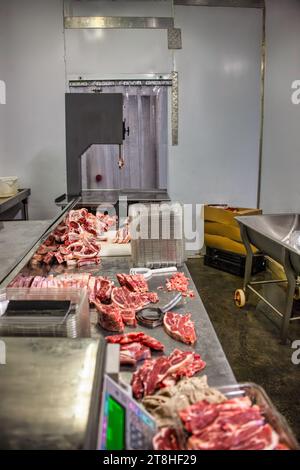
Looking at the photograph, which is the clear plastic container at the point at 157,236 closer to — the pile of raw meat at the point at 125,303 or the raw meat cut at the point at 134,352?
the pile of raw meat at the point at 125,303

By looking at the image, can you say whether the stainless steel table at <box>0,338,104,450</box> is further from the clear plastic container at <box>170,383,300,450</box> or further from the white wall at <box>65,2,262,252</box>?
the white wall at <box>65,2,262,252</box>

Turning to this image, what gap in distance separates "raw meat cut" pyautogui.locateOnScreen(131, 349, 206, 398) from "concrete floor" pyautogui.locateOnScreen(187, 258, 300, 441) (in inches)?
47.4

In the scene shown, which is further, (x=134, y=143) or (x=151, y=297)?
(x=134, y=143)

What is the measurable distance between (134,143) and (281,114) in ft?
6.45

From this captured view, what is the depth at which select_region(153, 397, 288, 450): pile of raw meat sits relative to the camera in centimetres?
87

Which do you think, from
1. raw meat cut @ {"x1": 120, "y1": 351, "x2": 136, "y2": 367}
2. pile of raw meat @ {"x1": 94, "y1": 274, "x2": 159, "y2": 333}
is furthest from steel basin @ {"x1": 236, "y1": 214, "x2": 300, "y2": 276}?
raw meat cut @ {"x1": 120, "y1": 351, "x2": 136, "y2": 367}

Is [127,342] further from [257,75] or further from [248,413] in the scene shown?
[257,75]

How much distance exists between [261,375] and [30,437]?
2.30m

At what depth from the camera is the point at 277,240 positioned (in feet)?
10.5

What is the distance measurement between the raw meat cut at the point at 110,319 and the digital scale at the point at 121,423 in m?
0.71

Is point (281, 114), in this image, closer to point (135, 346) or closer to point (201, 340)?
point (201, 340)

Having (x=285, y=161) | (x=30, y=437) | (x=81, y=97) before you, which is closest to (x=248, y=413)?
(x=30, y=437)

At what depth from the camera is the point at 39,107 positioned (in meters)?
5.07

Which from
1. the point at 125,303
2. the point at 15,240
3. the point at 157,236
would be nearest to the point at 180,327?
the point at 125,303
